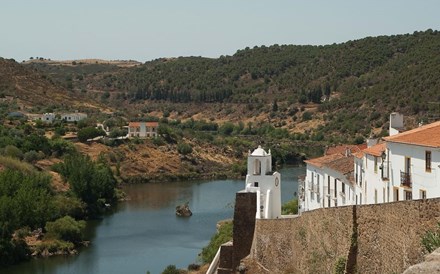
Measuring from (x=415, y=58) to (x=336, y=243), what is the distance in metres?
127

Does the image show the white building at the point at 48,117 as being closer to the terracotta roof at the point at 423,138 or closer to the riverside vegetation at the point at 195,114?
the riverside vegetation at the point at 195,114

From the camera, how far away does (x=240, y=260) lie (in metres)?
25.1

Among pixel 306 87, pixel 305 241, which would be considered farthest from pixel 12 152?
pixel 306 87

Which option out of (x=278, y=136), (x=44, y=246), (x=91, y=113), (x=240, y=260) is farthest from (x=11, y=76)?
(x=240, y=260)

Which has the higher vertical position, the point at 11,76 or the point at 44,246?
the point at 11,76

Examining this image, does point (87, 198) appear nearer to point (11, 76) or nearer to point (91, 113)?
point (91, 113)

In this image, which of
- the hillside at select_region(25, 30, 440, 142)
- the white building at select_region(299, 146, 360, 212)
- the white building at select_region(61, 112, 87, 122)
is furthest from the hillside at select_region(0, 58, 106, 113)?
the white building at select_region(299, 146, 360, 212)

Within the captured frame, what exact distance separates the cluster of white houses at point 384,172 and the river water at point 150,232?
11.1 metres

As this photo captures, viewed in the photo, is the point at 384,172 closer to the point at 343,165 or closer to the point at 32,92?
the point at 343,165

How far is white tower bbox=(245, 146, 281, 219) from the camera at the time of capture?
2659 cm

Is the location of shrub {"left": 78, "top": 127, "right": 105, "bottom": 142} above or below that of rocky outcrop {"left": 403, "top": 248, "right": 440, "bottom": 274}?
below

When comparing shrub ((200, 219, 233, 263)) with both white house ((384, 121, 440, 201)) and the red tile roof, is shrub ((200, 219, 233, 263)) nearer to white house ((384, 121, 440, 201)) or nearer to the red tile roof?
the red tile roof

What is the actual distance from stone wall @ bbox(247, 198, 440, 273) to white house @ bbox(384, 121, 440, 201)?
347cm

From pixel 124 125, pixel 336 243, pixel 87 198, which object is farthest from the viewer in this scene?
pixel 124 125
